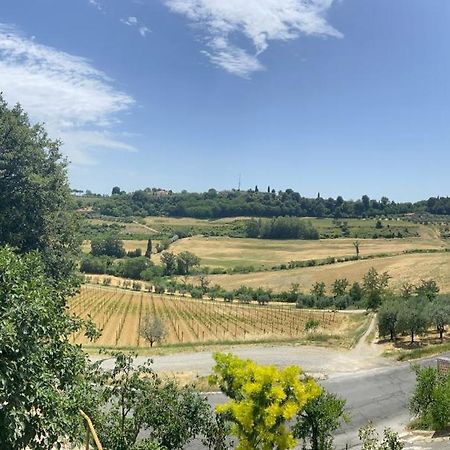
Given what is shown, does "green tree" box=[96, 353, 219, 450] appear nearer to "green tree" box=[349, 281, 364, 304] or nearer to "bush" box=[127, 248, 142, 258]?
"green tree" box=[349, 281, 364, 304]

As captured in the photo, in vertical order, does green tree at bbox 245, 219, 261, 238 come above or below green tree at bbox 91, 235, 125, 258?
above

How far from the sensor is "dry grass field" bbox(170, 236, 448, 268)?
133m

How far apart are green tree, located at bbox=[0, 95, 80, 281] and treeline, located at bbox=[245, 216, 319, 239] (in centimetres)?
14569

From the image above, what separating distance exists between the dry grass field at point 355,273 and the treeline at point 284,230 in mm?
57900

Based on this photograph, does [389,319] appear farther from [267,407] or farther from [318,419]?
[267,407]

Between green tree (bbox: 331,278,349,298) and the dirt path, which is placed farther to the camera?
green tree (bbox: 331,278,349,298)

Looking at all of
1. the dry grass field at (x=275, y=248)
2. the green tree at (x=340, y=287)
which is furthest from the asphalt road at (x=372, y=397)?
the dry grass field at (x=275, y=248)

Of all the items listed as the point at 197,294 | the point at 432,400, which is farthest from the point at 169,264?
the point at 432,400

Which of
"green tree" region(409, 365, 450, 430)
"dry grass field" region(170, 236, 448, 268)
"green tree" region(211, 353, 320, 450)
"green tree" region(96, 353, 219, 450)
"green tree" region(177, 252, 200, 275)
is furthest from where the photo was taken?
"dry grass field" region(170, 236, 448, 268)

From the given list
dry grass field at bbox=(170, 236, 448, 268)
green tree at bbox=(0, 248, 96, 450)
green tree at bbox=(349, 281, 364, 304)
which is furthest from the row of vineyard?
dry grass field at bbox=(170, 236, 448, 268)

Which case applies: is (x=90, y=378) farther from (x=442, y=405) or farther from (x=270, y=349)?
(x=270, y=349)

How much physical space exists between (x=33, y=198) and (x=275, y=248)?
131052 millimetres

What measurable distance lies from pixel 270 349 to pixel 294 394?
35439 millimetres

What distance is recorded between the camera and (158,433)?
44.2 ft
